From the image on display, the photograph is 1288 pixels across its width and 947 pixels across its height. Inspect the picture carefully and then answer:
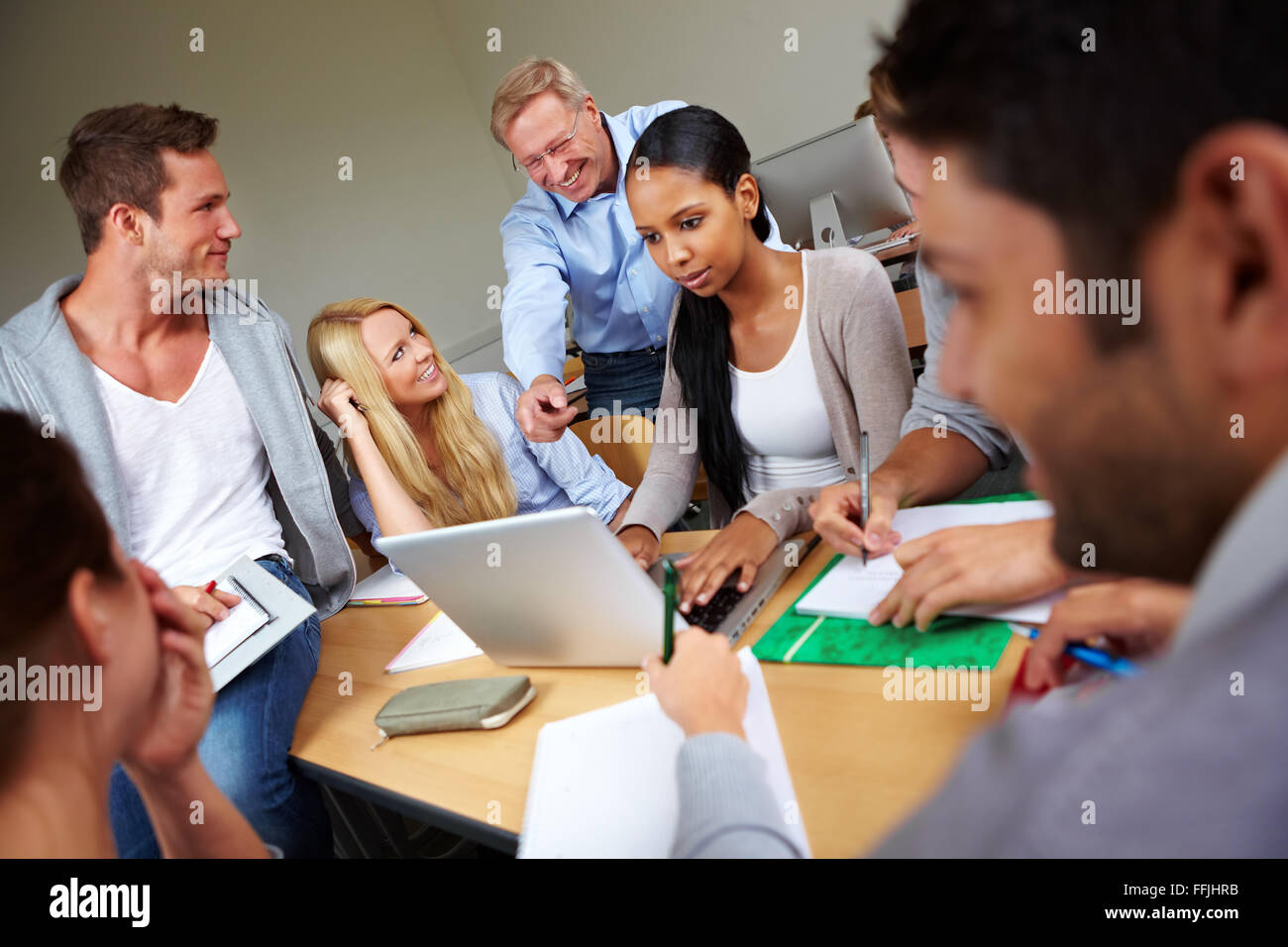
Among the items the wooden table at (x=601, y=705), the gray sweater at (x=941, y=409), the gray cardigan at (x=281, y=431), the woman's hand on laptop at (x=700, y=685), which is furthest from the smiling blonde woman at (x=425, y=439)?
the woman's hand on laptop at (x=700, y=685)

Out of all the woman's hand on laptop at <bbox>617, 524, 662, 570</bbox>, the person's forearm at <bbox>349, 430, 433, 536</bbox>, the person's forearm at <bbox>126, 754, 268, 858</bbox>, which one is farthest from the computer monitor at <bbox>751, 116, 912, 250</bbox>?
the person's forearm at <bbox>126, 754, 268, 858</bbox>

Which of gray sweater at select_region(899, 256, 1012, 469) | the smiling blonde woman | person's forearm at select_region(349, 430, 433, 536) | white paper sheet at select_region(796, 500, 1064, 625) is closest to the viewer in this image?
white paper sheet at select_region(796, 500, 1064, 625)

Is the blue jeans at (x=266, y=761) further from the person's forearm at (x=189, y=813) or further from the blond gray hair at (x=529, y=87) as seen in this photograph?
the blond gray hair at (x=529, y=87)

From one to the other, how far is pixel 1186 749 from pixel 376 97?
5.35 meters

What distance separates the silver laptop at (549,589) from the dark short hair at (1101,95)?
578 millimetres

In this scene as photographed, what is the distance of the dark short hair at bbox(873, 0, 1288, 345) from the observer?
303mm

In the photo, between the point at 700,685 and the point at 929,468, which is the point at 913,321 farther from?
the point at 700,685

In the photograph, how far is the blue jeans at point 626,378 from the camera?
254cm

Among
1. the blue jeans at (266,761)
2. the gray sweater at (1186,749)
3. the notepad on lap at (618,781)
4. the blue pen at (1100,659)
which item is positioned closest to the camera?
the gray sweater at (1186,749)

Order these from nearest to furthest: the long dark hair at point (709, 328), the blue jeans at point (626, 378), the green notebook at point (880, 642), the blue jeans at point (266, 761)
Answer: the green notebook at point (880, 642)
the blue jeans at point (266, 761)
the long dark hair at point (709, 328)
the blue jeans at point (626, 378)

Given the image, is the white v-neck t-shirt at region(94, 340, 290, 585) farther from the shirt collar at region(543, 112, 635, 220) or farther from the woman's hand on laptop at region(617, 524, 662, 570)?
the shirt collar at region(543, 112, 635, 220)

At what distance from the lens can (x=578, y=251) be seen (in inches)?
94.8

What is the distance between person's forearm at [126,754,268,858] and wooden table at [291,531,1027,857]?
22 cm

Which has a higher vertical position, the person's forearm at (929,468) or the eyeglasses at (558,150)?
the eyeglasses at (558,150)
